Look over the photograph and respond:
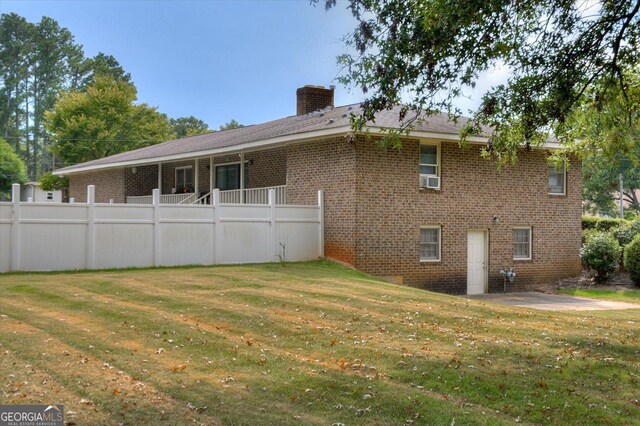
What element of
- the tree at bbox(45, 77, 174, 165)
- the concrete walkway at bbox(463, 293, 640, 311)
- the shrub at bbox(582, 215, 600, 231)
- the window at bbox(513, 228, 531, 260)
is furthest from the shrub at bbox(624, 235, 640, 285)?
the tree at bbox(45, 77, 174, 165)

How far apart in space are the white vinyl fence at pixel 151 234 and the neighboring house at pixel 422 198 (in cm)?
134

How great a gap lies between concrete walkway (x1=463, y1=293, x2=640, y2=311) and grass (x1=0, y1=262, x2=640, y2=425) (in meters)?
4.92

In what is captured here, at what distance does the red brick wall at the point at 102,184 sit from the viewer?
34.6m

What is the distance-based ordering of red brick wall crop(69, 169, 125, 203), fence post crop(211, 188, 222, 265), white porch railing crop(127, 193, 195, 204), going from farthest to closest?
red brick wall crop(69, 169, 125, 203) → white porch railing crop(127, 193, 195, 204) → fence post crop(211, 188, 222, 265)

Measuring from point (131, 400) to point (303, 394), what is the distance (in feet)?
6.14

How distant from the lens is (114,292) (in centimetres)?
1491

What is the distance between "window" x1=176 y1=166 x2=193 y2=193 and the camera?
32031mm

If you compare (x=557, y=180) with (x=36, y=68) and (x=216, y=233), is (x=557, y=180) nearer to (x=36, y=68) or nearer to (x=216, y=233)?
(x=216, y=233)

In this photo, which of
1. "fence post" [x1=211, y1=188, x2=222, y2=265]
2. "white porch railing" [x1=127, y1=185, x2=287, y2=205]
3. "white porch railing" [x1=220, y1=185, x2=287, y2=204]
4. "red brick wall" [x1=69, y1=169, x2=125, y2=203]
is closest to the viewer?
"fence post" [x1=211, y1=188, x2=222, y2=265]

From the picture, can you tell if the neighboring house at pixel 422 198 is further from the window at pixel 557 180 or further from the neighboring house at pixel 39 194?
the neighboring house at pixel 39 194

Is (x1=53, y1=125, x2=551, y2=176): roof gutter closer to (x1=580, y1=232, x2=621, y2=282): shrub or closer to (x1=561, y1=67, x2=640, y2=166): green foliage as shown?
(x1=561, y1=67, x2=640, y2=166): green foliage

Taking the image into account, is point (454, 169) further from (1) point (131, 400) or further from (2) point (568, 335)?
(1) point (131, 400)

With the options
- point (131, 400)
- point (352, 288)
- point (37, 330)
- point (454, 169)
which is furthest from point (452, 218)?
point (131, 400)

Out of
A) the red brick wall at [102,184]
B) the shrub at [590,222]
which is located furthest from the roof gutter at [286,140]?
the shrub at [590,222]
